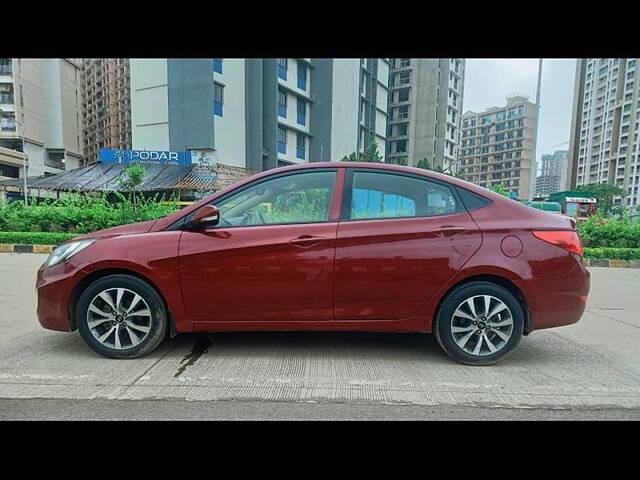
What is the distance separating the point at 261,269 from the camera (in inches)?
116

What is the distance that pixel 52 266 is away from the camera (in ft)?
10.1

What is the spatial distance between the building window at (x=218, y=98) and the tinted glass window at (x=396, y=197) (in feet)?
80.1

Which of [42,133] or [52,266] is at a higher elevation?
[42,133]

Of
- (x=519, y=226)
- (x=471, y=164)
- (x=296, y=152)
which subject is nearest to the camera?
(x=519, y=226)

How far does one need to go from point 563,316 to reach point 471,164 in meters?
118

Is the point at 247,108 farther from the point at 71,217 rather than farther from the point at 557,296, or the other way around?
the point at 557,296

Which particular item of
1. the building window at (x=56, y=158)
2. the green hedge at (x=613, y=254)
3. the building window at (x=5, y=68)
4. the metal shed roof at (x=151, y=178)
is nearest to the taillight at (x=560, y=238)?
the green hedge at (x=613, y=254)

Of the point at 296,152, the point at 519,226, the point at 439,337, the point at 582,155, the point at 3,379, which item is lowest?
the point at 3,379

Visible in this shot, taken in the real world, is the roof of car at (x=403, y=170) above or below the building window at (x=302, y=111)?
below

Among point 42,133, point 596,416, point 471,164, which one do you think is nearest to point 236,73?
point 596,416

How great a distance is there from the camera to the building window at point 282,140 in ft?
100

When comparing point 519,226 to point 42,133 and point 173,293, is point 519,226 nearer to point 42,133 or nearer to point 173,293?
point 173,293

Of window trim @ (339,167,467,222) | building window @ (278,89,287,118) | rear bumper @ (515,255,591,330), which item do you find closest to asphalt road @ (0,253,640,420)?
rear bumper @ (515,255,591,330)

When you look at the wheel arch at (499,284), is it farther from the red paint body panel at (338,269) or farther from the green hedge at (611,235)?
the green hedge at (611,235)
